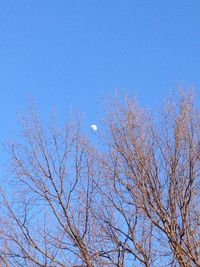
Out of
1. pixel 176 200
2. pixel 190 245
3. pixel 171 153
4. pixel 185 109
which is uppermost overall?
pixel 185 109

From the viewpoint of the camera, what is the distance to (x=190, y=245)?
9.23 m

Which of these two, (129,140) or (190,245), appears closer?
(190,245)

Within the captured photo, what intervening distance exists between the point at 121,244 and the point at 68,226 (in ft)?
2.51

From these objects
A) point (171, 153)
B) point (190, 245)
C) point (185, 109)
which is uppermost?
point (185, 109)

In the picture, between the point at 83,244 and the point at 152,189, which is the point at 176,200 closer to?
the point at 152,189

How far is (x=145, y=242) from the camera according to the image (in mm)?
9523

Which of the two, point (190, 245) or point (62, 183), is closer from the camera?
point (190, 245)

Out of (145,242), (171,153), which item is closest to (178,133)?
(171,153)

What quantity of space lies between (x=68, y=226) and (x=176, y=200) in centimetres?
152

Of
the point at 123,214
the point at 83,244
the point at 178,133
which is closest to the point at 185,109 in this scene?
the point at 178,133

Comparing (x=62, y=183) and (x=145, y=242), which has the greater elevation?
(x=62, y=183)

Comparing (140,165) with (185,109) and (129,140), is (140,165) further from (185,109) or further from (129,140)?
(185,109)

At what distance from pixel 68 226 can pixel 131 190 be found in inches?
39.1

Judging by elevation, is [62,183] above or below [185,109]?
below
